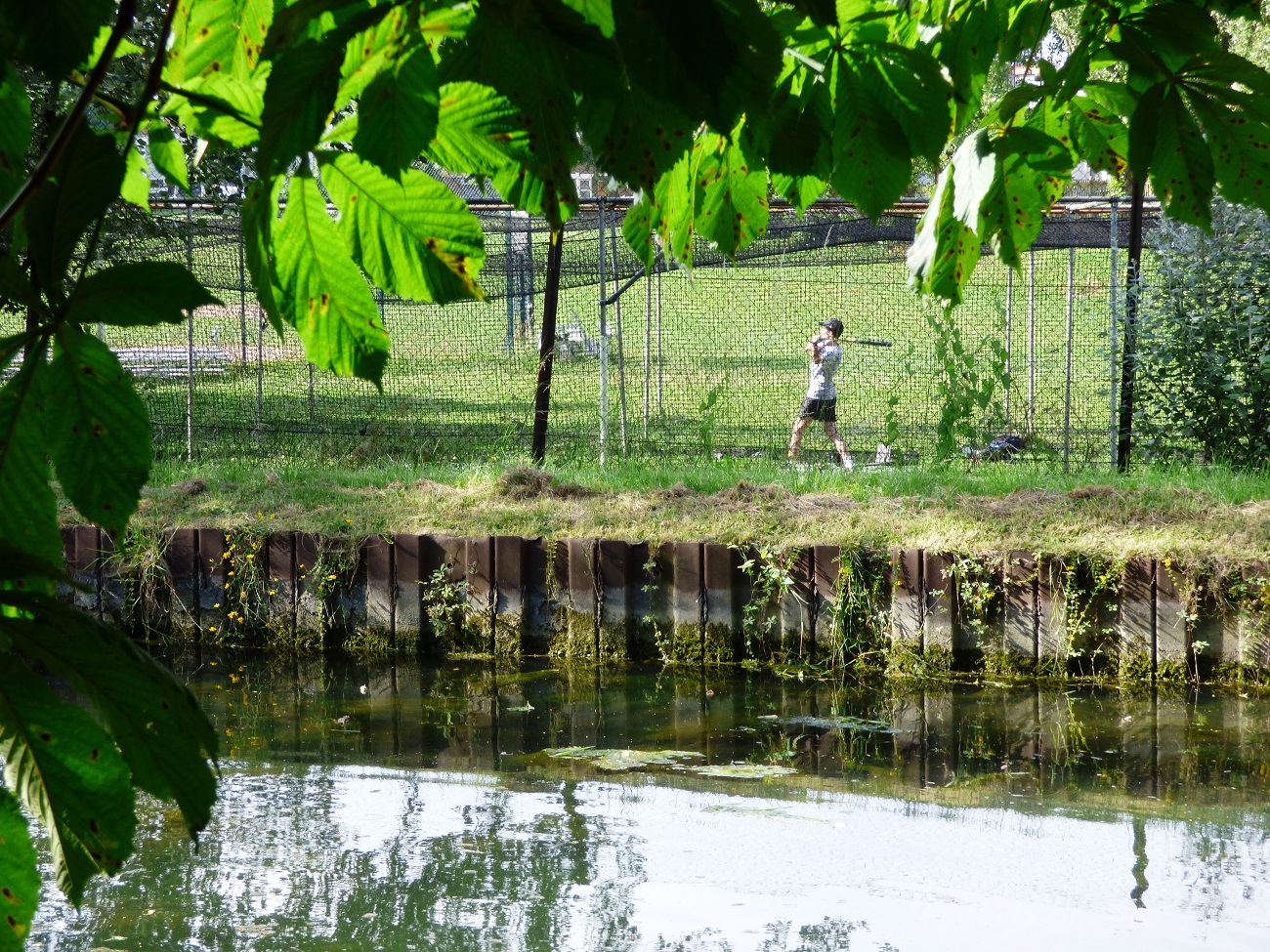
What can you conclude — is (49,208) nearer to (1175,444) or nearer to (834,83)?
(834,83)

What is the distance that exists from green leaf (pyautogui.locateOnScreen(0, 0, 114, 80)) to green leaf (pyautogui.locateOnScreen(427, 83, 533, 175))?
0.28 metres

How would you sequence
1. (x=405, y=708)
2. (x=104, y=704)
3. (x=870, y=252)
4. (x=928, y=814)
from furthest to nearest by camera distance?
(x=870, y=252) → (x=405, y=708) → (x=928, y=814) → (x=104, y=704)

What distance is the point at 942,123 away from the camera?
1.39 metres

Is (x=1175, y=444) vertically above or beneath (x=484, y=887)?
above

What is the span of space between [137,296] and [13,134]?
27cm

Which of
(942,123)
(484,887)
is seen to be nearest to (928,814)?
(484,887)

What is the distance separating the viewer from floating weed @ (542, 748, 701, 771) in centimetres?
440

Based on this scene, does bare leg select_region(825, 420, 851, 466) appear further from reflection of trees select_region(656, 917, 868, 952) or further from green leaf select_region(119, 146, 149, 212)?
green leaf select_region(119, 146, 149, 212)

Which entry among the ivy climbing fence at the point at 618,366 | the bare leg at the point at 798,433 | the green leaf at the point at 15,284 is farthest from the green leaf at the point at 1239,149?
the bare leg at the point at 798,433

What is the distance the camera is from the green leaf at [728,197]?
1.80 meters

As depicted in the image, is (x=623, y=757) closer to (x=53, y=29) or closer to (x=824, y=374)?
(x=53, y=29)

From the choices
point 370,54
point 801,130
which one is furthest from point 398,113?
point 801,130

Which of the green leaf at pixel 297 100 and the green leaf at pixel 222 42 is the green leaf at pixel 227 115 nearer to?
the green leaf at pixel 222 42

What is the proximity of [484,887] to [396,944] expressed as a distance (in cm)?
39
